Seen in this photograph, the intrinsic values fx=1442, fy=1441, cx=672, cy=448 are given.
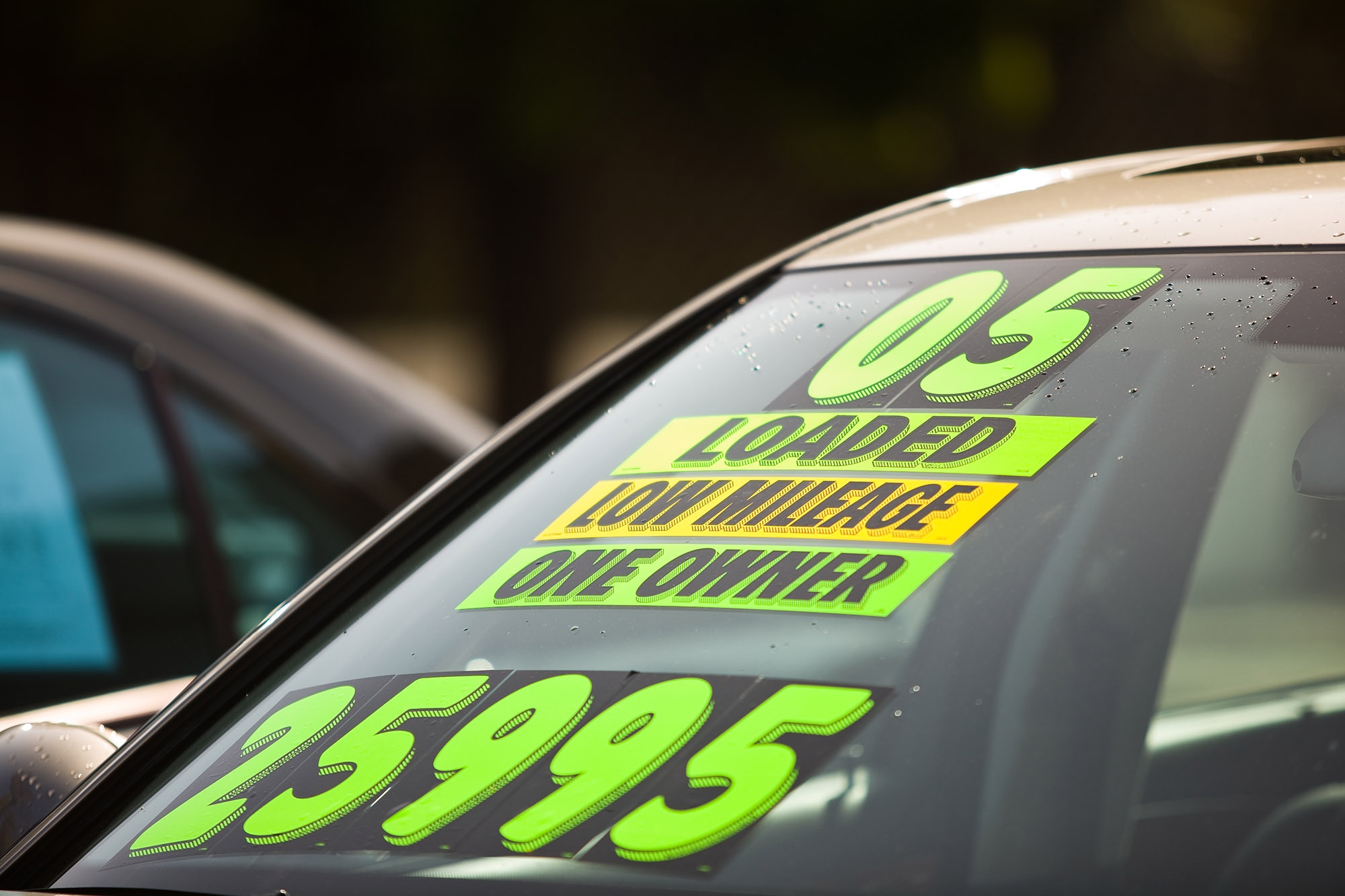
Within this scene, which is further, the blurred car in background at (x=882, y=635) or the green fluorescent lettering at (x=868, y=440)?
the green fluorescent lettering at (x=868, y=440)

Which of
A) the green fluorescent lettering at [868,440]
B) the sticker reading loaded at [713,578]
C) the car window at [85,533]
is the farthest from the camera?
the car window at [85,533]

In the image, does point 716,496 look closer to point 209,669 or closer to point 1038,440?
point 1038,440

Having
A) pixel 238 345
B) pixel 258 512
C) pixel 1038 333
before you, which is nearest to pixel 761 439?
pixel 1038 333

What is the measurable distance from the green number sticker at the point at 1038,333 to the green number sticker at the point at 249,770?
2.03ft

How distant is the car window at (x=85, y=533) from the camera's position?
246 cm

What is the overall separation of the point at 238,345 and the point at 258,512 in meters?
0.35

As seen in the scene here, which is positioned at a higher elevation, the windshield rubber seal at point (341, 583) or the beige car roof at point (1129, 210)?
the beige car roof at point (1129, 210)

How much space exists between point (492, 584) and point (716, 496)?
0.78 feet

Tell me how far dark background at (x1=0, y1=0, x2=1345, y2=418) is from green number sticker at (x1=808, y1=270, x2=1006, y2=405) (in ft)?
20.2

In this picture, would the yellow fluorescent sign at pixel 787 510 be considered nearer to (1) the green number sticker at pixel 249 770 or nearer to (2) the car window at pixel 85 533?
(1) the green number sticker at pixel 249 770

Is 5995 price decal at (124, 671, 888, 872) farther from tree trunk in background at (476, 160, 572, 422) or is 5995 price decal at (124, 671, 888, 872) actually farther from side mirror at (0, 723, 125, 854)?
tree trunk in background at (476, 160, 572, 422)

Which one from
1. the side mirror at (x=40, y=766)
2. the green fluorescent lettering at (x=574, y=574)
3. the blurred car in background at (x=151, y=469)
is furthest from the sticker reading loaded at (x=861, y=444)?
the blurred car in background at (x=151, y=469)

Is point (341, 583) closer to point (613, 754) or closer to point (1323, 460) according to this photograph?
point (613, 754)

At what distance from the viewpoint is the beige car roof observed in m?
1.32
